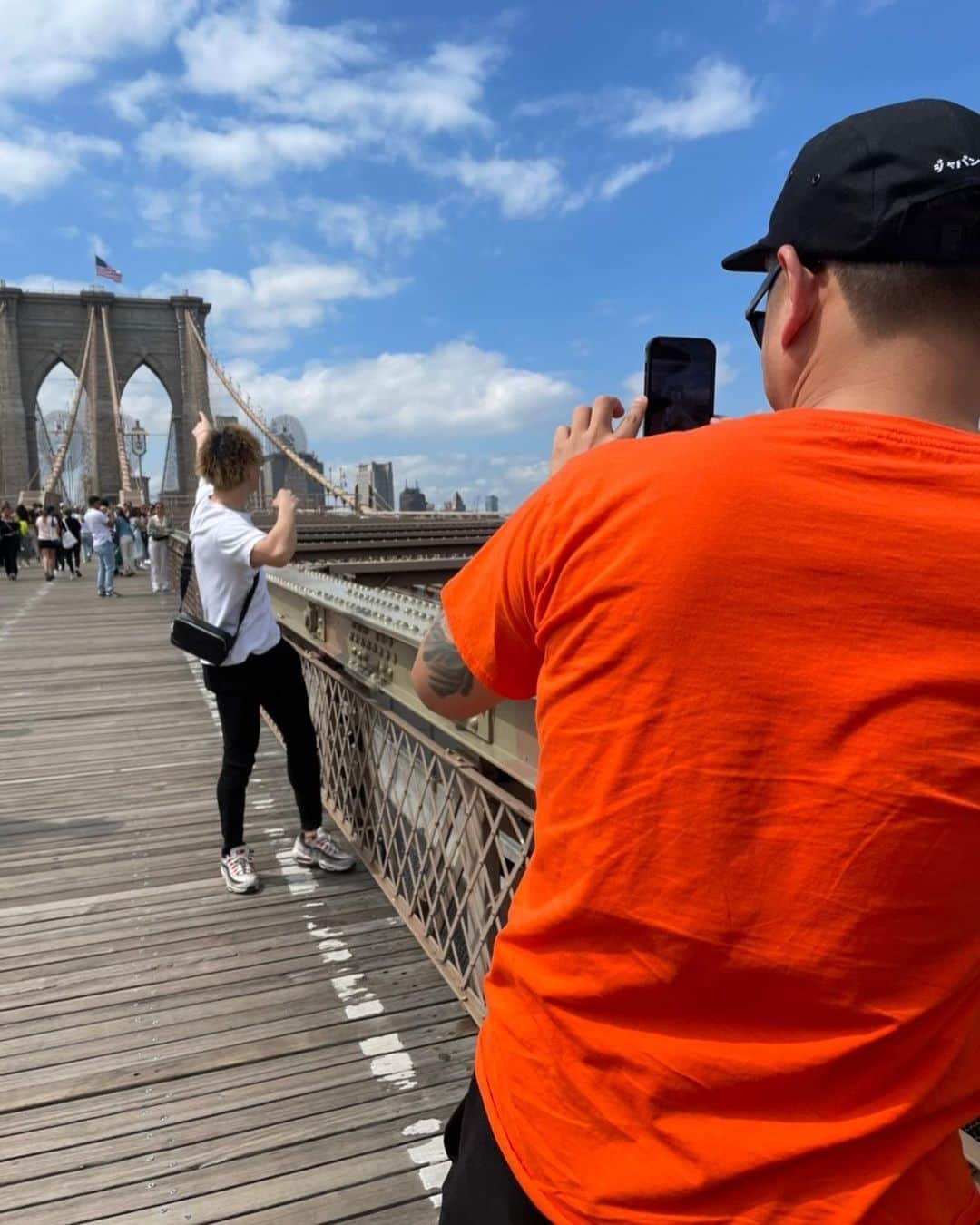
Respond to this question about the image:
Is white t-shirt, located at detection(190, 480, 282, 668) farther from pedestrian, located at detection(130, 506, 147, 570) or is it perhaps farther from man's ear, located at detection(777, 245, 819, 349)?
pedestrian, located at detection(130, 506, 147, 570)

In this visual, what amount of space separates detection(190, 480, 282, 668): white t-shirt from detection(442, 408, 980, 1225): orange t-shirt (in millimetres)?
2508

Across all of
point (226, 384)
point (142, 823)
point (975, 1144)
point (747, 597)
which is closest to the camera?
point (747, 597)

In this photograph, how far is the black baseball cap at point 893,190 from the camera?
2.40 feet

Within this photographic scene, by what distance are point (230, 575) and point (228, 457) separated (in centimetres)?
44

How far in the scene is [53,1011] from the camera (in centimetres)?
275

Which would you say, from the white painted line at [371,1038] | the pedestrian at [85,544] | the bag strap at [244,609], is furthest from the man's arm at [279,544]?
the pedestrian at [85,544]

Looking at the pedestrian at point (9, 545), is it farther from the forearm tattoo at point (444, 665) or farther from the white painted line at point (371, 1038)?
the forearm tattoo at point (444, 665)

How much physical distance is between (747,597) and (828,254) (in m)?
0.32

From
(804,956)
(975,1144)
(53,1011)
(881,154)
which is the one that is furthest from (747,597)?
(53,1011)

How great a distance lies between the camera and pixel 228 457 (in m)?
3.26

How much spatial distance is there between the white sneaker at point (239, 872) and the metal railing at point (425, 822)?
476 millimetres

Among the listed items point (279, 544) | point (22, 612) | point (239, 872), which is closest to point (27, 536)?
point (22, 612)

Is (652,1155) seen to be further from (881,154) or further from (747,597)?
(881,154)

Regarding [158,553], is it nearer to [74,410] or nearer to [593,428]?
[593,428]
